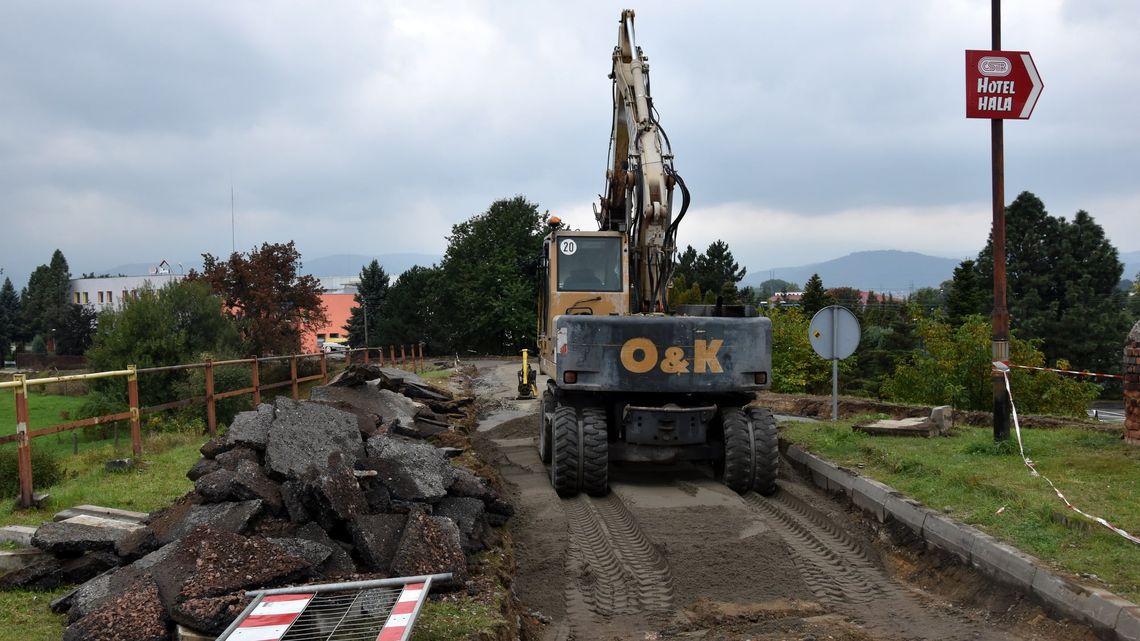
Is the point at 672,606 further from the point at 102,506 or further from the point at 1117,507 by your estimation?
the point at 102,506

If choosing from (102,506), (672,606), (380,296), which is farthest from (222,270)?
(380,296)

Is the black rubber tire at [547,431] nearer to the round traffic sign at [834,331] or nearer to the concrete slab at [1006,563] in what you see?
the round traffic sign at [834,331]

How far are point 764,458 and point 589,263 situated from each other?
3541 millimetres

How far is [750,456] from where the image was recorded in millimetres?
8969

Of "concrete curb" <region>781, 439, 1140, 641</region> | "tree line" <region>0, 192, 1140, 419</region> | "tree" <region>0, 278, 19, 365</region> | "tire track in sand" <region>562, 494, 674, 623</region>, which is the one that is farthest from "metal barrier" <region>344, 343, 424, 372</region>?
"tree" <region>0, 278, 19, 365</region>

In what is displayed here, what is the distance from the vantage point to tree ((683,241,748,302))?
234 feet

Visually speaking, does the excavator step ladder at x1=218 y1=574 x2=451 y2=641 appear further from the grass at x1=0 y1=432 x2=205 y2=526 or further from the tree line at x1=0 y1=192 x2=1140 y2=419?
the tree line at x1=0 y1=192 x2=1140 y2=419

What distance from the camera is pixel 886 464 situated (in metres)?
8.94

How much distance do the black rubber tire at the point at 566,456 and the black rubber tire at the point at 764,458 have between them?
1938 mm

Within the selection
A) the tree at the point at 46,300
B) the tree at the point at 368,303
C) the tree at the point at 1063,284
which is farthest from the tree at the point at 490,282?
the tree at the point at 46,300

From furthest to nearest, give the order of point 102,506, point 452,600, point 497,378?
point 497,378, point 102,506, point 452,600

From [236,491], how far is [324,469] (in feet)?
1.98

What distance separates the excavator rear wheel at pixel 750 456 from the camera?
8.95 meters

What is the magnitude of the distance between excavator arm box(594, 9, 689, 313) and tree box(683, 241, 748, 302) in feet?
195
